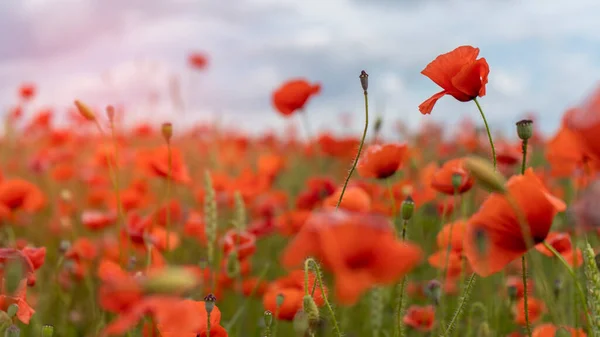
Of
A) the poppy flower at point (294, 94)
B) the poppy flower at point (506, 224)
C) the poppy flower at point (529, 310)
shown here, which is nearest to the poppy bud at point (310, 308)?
the poppy flower at point (506, 224)

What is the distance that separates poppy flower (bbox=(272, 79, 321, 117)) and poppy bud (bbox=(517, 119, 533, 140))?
1002 millimetres

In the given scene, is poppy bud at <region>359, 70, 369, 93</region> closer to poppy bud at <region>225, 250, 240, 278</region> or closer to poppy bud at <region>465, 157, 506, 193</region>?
poppy bud at <region>465, 157, 506, 193</region>

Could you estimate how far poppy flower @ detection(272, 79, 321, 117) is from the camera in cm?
199

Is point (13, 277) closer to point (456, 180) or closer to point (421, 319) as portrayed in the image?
point (456, 180)

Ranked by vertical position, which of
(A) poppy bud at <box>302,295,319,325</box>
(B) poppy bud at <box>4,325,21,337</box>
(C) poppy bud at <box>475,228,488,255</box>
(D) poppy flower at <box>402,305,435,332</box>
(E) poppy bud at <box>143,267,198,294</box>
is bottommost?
(D) poppy flower at <box>402,305,435,332</box>

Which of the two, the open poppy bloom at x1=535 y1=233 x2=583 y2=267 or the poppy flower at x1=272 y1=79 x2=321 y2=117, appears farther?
the poppy flower at x1=272 y1=79 x2=321 y2=117

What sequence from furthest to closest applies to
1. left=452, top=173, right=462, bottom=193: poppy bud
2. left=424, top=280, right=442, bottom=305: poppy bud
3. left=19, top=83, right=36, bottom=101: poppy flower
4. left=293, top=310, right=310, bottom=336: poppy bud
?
1. left=19, top=83, right=36, bottom=101: poppy flower
2. left=424, top=280, right=442, bottom=305: poppy bud
3. left=452, top=173, right=462, bottom=193: poppy bud
4. left=293, top=310, right=310, bottom=336: poppy bud

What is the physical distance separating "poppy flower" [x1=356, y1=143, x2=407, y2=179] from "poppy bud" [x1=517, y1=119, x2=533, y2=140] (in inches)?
11.4

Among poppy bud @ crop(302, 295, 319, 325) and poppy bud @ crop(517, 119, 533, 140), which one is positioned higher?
poppy bud @ crop(517, 119, 533, 140)

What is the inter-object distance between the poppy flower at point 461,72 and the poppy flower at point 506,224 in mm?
250

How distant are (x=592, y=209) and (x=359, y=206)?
668 millimetres

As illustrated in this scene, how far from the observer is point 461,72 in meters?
1.05

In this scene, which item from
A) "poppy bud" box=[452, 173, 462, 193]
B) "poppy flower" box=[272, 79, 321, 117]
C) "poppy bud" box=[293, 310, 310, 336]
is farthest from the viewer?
"poppy flower" box=[272, 79, 321, 117]

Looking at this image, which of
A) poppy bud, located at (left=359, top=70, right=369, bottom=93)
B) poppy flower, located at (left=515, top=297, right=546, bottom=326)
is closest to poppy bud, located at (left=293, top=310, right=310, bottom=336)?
poppy bud, located at (left=359, top=70, right=369, bottom=93)
